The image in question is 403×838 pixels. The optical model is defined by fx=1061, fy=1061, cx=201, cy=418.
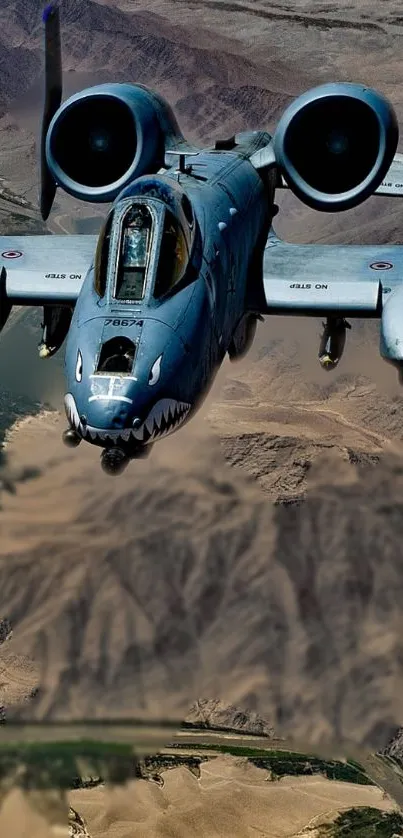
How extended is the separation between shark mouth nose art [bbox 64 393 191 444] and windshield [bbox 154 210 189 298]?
188cm

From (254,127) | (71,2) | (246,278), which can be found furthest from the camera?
(71,2)

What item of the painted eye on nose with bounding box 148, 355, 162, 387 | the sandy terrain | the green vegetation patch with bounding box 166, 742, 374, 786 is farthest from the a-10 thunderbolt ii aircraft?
the green vegetation patch with bounding box 166, 742, 374, 786

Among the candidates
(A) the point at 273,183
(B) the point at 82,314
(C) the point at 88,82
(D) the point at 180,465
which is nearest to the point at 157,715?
(D) the point at 180,465

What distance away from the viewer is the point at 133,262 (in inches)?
640

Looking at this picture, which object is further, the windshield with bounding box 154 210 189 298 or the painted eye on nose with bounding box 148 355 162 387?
the windshield with bounding box 154 210 189 298

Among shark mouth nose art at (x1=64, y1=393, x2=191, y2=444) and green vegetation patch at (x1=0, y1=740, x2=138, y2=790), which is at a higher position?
shark mouth nose art at (x1=64, y1=393, x2=191, y2=444)

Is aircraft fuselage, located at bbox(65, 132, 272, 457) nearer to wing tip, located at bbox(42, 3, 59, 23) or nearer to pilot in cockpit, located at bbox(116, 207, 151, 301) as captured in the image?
pilot in cockpit, located at bbox(116, 207, 151, 301)

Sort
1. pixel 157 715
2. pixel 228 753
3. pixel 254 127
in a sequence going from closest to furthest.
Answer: pixel 157 715, pixel 228 753, pixel 254 127

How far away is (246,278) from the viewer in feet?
69.9

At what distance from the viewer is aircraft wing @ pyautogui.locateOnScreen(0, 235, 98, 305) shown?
Answer: 20953 millimetres

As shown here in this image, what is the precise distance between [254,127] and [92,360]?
294 ft

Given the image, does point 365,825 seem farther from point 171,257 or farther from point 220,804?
point 171,257

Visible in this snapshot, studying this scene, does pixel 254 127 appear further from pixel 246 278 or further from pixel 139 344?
pixel 139 344

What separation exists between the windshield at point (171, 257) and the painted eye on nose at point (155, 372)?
1.39 meters
